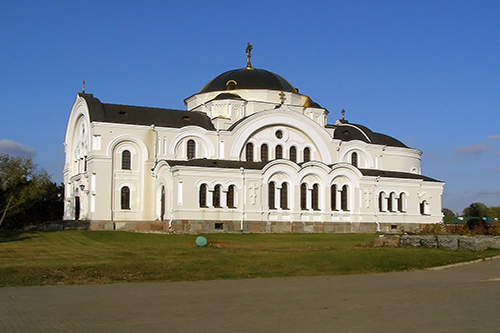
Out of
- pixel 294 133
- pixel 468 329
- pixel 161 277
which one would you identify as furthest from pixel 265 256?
pixel 294 133

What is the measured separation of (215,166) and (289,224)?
8.08 metres

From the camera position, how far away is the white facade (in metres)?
49.4

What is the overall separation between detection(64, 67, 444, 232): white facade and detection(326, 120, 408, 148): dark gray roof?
36 centimetres

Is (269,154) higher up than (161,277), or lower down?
higher up

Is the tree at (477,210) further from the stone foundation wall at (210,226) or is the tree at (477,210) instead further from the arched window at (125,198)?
the arched window at (125,198)

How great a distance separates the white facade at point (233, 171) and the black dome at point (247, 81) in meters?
0.17

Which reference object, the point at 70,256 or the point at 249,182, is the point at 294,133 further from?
the point at 70,256

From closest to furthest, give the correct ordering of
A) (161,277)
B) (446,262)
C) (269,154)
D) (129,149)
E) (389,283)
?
(389,283) < (161,277) < (446,262) < (129,149) < (269,154)

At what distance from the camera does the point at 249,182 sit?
50312 millimetres

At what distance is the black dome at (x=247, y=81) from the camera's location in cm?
6066

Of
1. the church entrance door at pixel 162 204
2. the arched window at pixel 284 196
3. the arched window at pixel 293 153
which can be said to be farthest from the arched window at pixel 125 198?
the arched window at pixel 293 153

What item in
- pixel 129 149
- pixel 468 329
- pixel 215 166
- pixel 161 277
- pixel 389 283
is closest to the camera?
pixel 468 329

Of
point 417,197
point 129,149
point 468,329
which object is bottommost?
point 468,329

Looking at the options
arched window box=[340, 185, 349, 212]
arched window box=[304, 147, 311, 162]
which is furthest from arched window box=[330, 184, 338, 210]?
arched window box=[304, 147, 311, 162]
